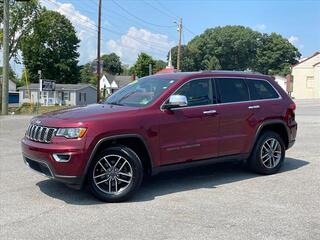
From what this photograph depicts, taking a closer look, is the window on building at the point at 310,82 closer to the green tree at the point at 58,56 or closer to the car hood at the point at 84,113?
the green tree at the point at 58,56

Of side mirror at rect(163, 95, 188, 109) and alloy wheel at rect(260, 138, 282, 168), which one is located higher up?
side mirror at rect(163, 95, 188, 109)

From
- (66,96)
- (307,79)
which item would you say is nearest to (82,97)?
(66,96)

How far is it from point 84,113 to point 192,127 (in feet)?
5.33

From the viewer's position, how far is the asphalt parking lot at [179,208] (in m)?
5.02

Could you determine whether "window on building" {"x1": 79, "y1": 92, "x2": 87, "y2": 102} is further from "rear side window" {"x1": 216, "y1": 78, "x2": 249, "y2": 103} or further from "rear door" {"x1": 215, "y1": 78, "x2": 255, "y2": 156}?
"rear door" {"x1": 215, "y1": 78, "x2": 255, "y2": 156}

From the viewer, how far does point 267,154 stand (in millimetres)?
7945

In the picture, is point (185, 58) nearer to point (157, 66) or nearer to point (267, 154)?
point (157, 66)

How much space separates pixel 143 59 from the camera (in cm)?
9100

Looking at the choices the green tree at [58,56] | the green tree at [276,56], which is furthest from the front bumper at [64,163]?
the green tree at [276,56]

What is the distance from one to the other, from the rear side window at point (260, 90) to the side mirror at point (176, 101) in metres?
1.70

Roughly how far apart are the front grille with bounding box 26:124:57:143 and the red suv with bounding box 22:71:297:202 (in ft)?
0.05

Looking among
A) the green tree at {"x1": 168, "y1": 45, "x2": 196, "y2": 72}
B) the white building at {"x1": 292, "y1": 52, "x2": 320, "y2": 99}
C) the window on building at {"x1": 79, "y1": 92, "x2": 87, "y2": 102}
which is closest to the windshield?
the white building at {"x1": 292, "y1": 52, "x2": 320, "y2": 99}

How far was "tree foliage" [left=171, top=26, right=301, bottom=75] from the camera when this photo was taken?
10938 cm

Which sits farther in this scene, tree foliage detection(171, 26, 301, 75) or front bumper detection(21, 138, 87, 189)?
tree foliage detection(171, 26, 301, 75)
